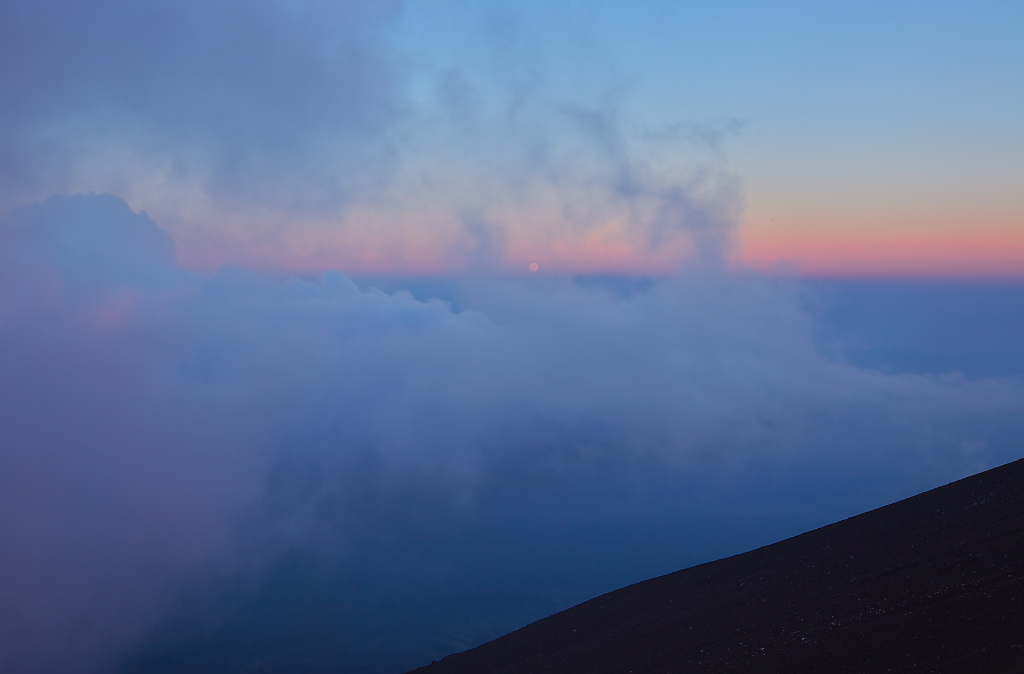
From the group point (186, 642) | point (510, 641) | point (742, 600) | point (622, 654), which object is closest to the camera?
point (622, 654)

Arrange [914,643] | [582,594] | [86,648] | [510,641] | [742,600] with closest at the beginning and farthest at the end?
[914,643]
[742,600]
[510,641]
[86,648]
[582,594]

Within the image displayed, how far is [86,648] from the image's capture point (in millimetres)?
144250

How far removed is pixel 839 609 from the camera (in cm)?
1645

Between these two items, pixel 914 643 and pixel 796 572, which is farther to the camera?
pixel 796 572

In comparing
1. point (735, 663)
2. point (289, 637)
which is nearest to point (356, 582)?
point (289, 637)

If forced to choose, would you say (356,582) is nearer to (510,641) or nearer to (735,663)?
(510,641)

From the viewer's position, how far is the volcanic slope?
1270cm

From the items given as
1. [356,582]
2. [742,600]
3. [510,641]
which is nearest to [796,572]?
[742,600]

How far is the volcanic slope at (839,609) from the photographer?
41.7 feet

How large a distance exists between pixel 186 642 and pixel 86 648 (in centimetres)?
2193

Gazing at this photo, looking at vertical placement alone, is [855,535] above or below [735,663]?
above

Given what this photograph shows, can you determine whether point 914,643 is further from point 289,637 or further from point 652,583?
point 289,637

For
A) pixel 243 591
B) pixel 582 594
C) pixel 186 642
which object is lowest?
pixel 582 594

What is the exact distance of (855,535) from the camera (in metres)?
22.8
